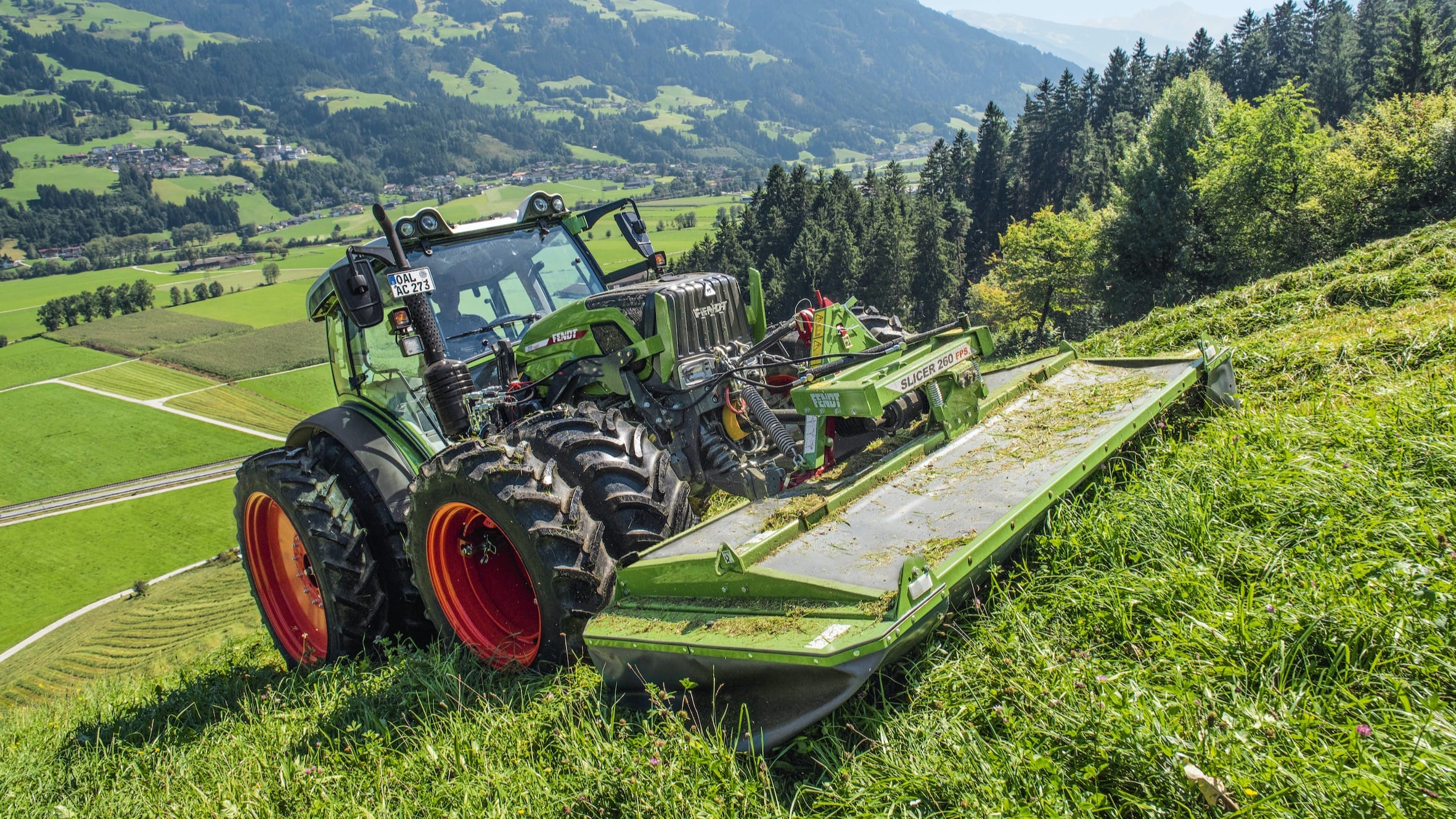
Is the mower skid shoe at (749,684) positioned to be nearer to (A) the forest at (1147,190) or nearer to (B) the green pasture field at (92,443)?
(A) the forest at (1147,190)

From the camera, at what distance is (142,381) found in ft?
196

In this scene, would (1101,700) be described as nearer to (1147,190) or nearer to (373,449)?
(373,449)

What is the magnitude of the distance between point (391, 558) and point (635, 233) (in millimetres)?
3436

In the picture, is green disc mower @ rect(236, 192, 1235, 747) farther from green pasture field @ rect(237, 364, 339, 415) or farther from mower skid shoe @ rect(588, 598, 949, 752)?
green pasture field @ rect(237, 364, 339, 415)

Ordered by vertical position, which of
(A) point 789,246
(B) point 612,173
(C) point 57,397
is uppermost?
(B) point 612,173

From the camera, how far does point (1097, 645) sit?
10.6ft

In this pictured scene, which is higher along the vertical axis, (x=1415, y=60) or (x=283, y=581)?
(x=1415, y=60)

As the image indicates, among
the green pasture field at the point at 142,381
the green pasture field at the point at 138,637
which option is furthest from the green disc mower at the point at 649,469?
the green pasture field at the point at 142,381

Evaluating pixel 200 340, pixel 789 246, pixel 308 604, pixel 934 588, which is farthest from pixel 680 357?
pixel 200 340

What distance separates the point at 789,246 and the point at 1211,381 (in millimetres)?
48352

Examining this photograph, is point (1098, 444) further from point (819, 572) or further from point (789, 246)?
point (789, 246)

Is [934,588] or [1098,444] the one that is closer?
[934,588]

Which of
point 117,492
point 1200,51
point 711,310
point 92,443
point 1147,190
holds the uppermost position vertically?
point 1200,51

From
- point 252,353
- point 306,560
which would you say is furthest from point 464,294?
point 252,353
